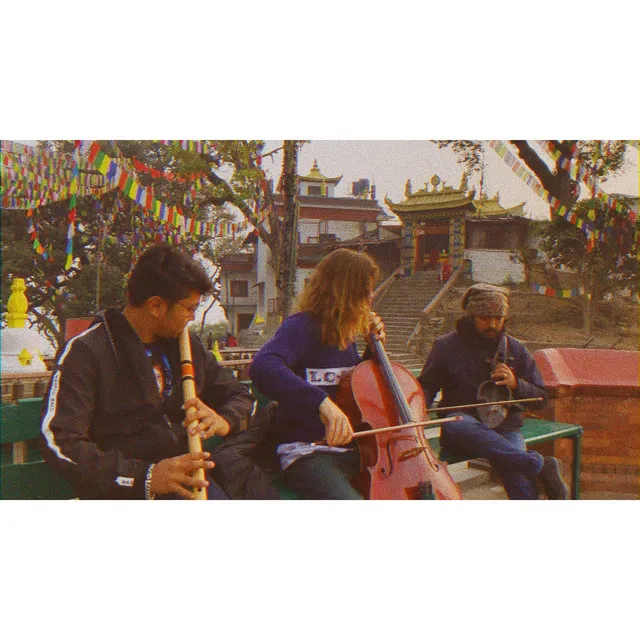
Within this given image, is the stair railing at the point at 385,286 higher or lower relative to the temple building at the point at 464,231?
lower

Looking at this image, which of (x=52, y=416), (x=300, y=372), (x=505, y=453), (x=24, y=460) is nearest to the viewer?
(x=52, y=416)

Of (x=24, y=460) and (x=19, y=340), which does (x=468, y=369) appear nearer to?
(x=24, y=460)

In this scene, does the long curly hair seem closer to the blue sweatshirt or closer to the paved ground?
the blue sweatshirt

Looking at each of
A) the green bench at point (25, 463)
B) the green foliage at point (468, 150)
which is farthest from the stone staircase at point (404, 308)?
the green bench at point (25, 463)

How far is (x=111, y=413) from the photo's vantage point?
6.91 feet

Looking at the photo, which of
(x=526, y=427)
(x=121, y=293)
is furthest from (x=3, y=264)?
(x=526, y=427)

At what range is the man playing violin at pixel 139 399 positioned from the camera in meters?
1.97

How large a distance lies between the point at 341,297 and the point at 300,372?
0.36 meters

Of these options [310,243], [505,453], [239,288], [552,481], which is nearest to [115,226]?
[239,288]

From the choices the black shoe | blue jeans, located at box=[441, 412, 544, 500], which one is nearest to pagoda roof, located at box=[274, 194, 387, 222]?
blue jeans, located at box=[441, 412, 544, 500]

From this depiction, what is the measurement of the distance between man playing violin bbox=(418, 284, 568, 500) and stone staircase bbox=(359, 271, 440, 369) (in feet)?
0.46

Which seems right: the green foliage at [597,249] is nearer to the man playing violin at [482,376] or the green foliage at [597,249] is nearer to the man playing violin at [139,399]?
the man playing violin at [482,376]

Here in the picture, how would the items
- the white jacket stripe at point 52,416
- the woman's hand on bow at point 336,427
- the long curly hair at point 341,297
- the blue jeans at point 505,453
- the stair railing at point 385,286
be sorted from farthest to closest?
the stair railing at point 385,286
the blue jeans at point 505,453
the long curly hair at point 341,297
the woman's hand on bow at point 336,427
the white jacket stripe at point 52,416

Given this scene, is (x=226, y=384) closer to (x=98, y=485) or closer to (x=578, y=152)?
(x=98, y=485)
